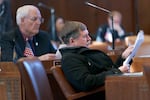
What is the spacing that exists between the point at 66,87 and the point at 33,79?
322 millimetres

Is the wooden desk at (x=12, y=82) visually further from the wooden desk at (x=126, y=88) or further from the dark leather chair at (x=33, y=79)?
the wooden desk at (x=126, y=88)

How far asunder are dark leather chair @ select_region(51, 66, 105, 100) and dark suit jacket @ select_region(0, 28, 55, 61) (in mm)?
814

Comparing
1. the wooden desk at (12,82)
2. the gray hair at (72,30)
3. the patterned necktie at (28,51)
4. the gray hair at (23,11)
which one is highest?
the gray hair at (23,11)

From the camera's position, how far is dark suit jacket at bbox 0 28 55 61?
3691mm

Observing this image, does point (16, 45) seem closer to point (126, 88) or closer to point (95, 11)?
point (126, 88)

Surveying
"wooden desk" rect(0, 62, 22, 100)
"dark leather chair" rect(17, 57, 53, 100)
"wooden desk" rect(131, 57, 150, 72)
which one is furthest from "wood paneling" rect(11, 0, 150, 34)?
"dark leather chair" rect(17, 57, 53, 100)

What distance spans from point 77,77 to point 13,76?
0.53 metres

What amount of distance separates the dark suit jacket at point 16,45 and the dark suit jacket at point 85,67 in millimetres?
736

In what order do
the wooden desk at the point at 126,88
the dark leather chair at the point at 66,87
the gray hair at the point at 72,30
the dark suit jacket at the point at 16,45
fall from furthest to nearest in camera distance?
1. the dark suit jacket at the point at 16,45
2. the gray hair at the point at 72,30
3. the dark leather chair at the point at 66,87
4. the wooden desk at the point at 126,88

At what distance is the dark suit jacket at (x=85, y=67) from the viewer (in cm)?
286

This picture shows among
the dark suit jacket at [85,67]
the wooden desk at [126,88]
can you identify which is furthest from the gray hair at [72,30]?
the wooden desk at [126,88]

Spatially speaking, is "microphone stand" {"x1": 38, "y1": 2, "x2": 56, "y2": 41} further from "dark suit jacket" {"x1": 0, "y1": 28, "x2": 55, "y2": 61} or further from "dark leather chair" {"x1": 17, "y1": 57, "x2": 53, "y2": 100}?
"dark leather chair" {"x1": 17, "y1": 57, "x2": 53, "y2": 100}

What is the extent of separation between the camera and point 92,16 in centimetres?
977

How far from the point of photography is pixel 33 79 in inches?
104
